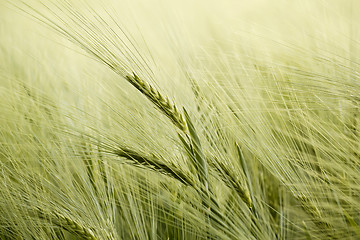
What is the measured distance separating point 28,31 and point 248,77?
0.77 metres

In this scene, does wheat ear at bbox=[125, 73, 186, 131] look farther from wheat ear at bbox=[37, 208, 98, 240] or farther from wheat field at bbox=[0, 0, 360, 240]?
wheat ear at bbox=[37, 208, 98, 240]

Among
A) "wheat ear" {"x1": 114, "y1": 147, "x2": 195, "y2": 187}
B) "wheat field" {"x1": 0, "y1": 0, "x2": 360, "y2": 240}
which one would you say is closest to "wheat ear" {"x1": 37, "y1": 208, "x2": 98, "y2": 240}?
"wheat field" {"x1": 0, "y1": 0, "x2": 360, "y2": 240}

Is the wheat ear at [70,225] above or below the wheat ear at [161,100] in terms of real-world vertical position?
below

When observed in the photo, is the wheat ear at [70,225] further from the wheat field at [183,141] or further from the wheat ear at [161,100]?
the wheat ear at [161,100]

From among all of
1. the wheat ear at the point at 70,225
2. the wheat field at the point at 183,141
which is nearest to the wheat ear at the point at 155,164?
the wheat field at the point at 183,141

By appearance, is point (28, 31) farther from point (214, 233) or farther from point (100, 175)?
point (214, 233)

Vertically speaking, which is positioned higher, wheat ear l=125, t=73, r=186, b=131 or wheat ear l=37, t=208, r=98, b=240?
wheat ear l=125, t=73, r=186, b=131

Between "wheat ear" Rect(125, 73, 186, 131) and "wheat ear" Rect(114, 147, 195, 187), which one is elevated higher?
→ "wheat ear" Rect(125, 73, 186, 131)

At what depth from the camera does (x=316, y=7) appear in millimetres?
821

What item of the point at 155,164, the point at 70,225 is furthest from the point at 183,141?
the point at 70,225

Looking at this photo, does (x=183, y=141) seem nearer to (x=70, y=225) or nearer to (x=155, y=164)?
(x=155, y=164)

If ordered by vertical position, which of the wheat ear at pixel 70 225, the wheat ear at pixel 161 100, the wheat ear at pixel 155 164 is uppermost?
the wheat ear at pixel 161 100

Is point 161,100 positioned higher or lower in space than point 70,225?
higher

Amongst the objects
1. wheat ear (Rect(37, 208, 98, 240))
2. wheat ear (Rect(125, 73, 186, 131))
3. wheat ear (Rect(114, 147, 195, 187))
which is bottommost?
wheat ear (Rect(37, 208, 98, 240))
